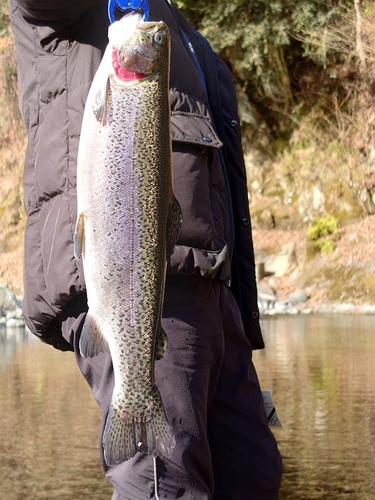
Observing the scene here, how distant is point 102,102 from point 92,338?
2.03 feet

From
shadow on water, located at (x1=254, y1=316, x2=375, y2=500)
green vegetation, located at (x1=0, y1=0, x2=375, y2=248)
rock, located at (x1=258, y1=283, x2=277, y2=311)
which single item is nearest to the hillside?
green vegetation, located at (x1=0, y1=0, x2=375, y2=248)

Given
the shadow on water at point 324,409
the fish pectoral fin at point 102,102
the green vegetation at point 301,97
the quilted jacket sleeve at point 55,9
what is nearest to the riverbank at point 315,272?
the green vegetation at point 301,97

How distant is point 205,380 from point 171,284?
1.08ft

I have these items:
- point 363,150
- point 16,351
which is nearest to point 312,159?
point 363,150

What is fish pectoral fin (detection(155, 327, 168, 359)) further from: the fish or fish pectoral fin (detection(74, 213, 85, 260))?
fish pectoral fin (detection(74, 213, 85, 260))

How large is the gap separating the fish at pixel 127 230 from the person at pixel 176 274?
35cm

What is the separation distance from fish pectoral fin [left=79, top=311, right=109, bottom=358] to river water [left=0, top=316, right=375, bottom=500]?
2.15 m

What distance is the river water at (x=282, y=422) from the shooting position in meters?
4.38

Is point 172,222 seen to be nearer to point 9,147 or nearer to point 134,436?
point 134,436

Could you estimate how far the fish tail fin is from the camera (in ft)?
7.36

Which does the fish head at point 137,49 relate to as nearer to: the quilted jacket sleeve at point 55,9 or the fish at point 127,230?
the fish at point 127,230

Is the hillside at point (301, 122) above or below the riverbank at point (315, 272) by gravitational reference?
above

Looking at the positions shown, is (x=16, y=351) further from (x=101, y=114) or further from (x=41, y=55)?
(x=101, y=114)

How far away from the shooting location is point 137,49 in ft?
7.14
